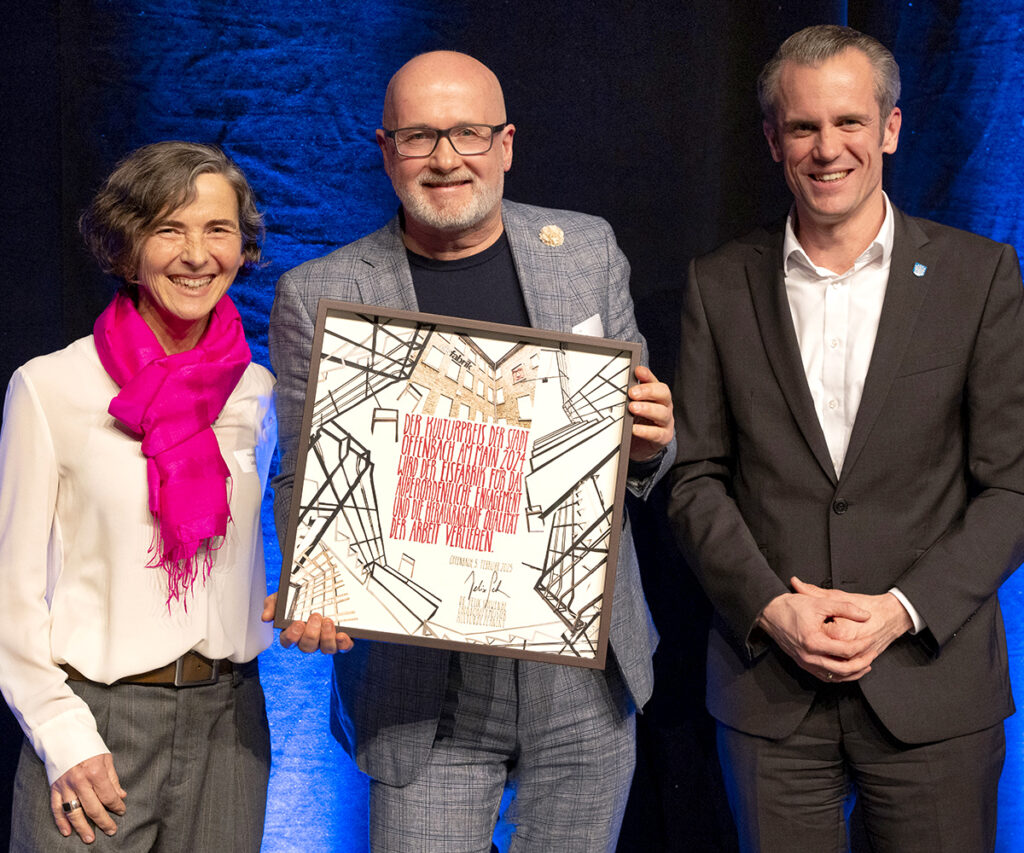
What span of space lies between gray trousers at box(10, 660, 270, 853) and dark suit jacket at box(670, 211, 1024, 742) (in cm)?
102

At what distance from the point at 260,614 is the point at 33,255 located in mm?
1281

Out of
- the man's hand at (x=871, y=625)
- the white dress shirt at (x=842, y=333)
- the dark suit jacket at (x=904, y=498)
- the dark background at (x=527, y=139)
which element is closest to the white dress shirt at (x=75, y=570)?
the dark background at (x=527, y=139)

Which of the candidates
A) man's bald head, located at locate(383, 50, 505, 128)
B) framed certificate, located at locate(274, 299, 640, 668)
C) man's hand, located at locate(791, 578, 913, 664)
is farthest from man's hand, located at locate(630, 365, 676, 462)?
man's bald head, located at locate(383, 50, 505, 128)

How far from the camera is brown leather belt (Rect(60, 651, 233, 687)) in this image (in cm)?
215

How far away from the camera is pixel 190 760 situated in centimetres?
218

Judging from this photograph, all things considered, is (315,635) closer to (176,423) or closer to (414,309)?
(176,423)

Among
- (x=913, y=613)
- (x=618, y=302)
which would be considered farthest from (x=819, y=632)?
(x=618, y=302)

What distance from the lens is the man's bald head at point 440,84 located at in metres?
2.33

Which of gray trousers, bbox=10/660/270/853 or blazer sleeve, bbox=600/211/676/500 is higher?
blazer sleeve, bbox=600/211/676/500

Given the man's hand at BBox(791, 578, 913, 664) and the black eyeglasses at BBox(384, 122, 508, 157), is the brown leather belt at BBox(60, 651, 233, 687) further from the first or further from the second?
the man's hand at BBox(791, 578, 913, 664)

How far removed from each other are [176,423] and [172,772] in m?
0.67

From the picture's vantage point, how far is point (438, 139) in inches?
91.5

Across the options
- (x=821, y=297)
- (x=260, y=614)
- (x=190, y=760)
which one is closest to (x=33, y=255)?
(x=260, y=614)

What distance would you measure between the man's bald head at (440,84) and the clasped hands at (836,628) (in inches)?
47.2
